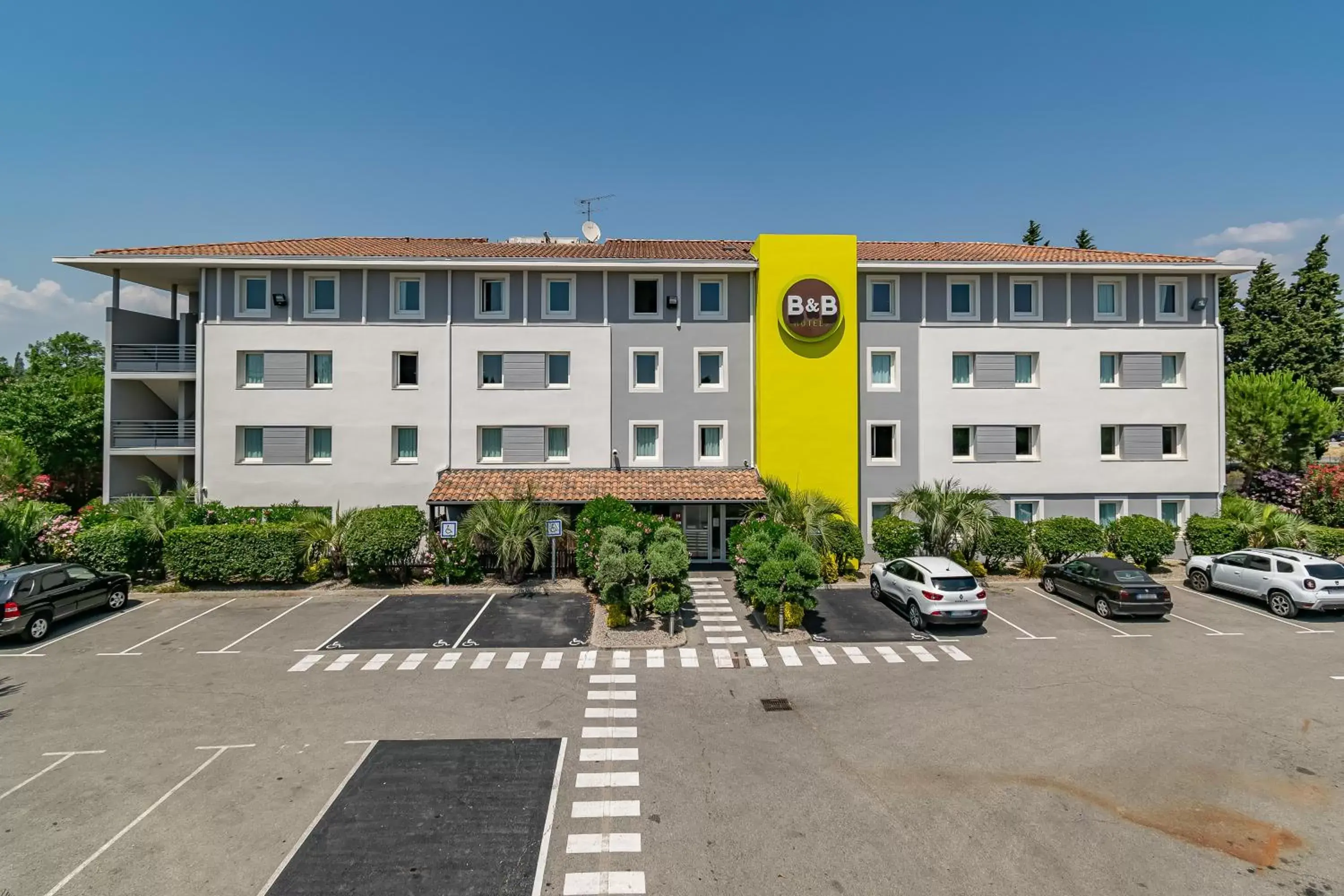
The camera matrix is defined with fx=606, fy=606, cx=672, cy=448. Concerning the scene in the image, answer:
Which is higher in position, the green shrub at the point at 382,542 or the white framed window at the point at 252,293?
the white framed window at the point at 252,293

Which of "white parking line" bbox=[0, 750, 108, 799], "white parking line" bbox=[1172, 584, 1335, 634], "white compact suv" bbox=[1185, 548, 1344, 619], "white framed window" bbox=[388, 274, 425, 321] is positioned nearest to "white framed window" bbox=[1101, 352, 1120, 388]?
"white compact suv" bbox=[1185, 548, 1344, 619]

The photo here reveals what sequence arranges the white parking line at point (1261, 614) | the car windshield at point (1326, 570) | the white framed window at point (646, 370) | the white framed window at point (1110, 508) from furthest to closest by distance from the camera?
the white framed window at point (1110, 508) < the white framed window at point (646, 370) < the car windshield at point (1326, 570) < the white parking line at point (1261, 614)

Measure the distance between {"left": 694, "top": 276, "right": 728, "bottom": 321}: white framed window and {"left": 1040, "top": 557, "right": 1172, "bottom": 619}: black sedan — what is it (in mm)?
15383

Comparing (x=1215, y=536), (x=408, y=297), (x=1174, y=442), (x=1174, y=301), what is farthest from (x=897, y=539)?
(x=408, y=297)

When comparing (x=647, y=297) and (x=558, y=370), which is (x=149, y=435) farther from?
(x=647, y=297)

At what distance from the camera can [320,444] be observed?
24266 millimetres

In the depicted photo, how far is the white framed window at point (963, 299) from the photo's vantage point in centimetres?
2519

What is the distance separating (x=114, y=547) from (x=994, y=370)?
3291 centimetres

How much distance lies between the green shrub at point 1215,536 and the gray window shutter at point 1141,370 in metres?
5.92

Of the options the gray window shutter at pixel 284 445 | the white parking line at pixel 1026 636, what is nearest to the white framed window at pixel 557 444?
the gray window shutter at pixel 284 445

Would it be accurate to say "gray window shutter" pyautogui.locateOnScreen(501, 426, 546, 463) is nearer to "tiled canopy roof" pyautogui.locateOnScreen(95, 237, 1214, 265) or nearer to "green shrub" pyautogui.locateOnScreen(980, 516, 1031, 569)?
"tiled canopy roof" pyautogui.locateOnScreen(95, 237, 1214, 265)

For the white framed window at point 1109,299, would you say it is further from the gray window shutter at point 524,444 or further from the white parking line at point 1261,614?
the gray window shutter at point 524,444

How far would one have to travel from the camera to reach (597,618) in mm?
17578

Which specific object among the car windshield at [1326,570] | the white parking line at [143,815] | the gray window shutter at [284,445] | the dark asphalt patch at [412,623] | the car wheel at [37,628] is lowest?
the white parking line at [143,815]
